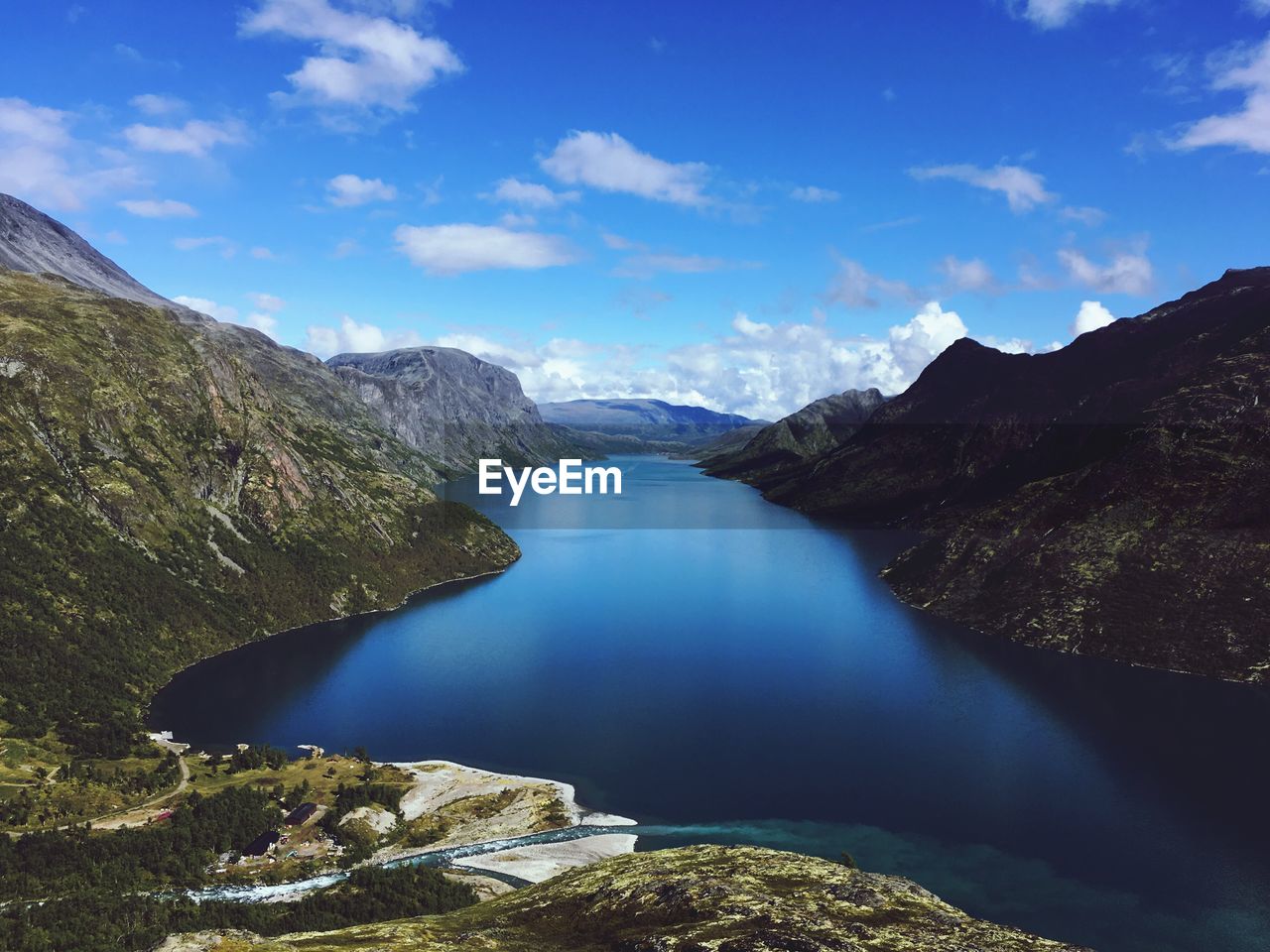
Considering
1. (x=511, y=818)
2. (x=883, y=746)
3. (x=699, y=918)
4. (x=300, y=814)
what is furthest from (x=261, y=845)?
(x=883, y=746)

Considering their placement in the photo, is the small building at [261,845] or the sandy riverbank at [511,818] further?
the small building at [261,845]

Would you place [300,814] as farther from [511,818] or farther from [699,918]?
[699,918]

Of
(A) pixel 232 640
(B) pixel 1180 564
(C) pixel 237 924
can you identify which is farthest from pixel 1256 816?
(A) pixel 232 640

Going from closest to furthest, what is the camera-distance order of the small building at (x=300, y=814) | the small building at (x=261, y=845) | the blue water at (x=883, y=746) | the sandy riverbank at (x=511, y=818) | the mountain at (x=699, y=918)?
the mountain at (x=699, y=918)
the blue water at (x=883, y=746)
the sandy riverbank at (x=511, y=818)
the small building at (x=261, y=845)
the small building at (x=300, y=814)

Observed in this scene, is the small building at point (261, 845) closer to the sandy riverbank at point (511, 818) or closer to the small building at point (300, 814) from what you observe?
the small building at point (300, 814)

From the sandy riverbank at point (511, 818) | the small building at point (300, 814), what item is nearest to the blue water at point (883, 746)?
the sandy riverbank at point (511, 818)
